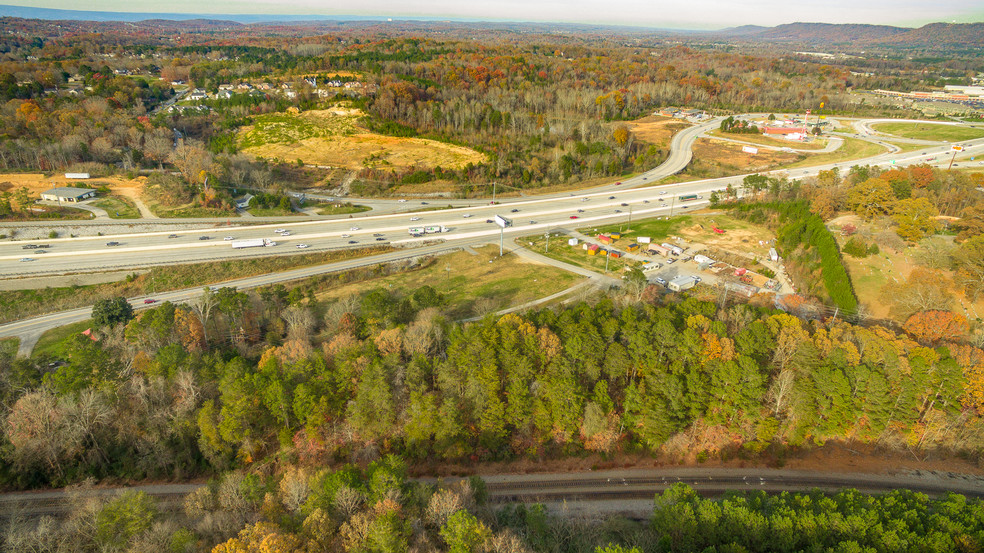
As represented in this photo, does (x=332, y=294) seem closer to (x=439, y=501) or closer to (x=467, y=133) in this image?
(x=439, y=501)

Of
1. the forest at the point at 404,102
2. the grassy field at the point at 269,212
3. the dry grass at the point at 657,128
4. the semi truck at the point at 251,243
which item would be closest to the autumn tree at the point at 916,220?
the forest at the point at 404,102

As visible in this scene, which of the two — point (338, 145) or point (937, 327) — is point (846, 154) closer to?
point (937, 327)

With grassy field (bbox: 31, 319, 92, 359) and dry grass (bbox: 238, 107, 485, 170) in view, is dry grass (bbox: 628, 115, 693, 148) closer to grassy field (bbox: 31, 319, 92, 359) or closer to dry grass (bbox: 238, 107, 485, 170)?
dry grass (bbox: 238, 107, 485, 170)

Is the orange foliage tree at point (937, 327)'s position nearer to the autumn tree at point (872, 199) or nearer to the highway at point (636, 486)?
the highway at point (636, 486)

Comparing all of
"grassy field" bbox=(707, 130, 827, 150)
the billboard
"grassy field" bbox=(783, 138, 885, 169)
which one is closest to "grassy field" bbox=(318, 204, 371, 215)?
the billboard

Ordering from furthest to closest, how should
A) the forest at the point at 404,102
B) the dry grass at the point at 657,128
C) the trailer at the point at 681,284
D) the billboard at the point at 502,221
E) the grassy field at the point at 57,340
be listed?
the dry grass at the point at 657,128 < the forest at the point at 404,102 < the billboard at the point at 502,221 < the trailer at the point at 681,284 < the grassy field at the point at 57,340

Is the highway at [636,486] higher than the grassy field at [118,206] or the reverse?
the reverse
